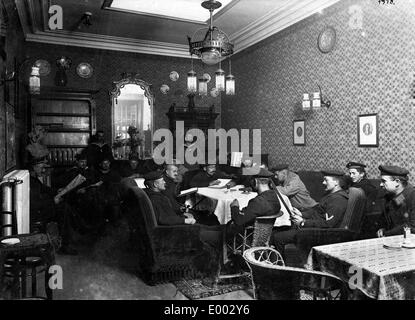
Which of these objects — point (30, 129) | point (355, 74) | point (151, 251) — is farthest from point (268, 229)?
point (30, 129)

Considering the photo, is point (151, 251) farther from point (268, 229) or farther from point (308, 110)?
point (308, 110)

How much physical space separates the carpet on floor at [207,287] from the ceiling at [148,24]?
14.7 feet

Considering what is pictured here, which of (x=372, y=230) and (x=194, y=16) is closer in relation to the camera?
(x=372, y=230)

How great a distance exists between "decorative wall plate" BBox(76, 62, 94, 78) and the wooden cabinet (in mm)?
574

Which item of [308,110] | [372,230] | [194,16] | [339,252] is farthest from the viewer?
[194,16]

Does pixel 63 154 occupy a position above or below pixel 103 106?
below

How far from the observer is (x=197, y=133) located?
346 inches

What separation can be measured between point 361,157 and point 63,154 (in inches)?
232

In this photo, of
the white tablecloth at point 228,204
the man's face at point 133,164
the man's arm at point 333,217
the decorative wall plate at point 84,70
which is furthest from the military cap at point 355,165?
the decorative wall plate at point 84,70

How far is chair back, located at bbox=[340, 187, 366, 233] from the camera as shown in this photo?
3.60 m

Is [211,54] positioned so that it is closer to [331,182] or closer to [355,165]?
[331,182]

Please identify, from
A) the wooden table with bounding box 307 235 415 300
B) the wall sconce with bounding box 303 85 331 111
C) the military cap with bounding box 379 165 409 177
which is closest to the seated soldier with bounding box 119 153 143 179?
the wall sconce with bounding box 303 85 331 111

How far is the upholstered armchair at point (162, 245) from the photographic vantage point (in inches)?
139

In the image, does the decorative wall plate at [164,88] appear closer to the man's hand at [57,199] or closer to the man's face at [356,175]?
the man's hand at [57,199]
